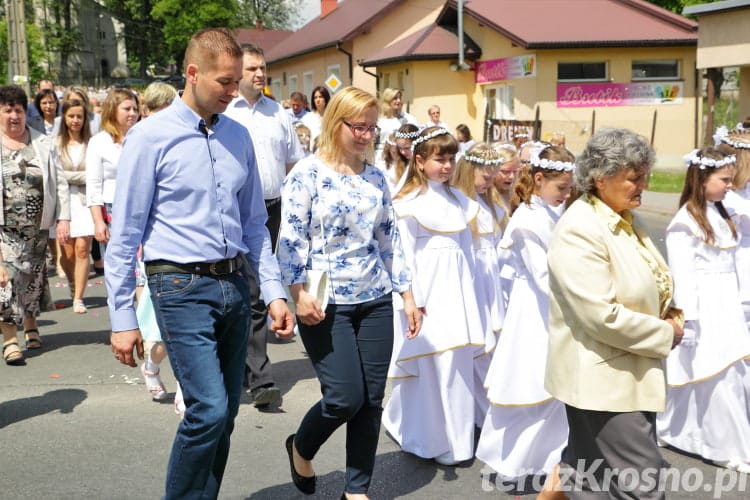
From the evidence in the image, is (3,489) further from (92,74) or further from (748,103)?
(92,74)

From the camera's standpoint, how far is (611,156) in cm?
373

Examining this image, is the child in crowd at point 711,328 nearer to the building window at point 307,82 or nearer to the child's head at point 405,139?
the child's head at point 405,139

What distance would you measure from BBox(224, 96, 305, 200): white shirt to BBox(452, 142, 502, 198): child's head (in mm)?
1353

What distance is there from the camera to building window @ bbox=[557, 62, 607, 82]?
30375mm

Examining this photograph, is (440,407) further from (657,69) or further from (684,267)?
(657,69)

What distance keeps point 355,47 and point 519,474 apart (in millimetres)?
38941

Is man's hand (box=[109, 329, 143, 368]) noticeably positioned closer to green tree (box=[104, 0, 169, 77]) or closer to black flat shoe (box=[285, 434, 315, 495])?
black flat shoe (box=[285, 434, 315, 495])

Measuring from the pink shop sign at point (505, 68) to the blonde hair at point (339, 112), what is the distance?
2643cm

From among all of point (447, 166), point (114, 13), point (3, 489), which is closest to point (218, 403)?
point (3, 489)

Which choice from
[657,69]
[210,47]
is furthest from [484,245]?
[657,69]

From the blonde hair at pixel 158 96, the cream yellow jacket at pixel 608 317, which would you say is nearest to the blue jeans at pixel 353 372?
the cream yellow jacket at pixel 608 317

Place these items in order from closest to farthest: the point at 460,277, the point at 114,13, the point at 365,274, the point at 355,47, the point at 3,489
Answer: the point at 365,274 < the point at 3,489 < the point at 460,277 < the point at 355,47 < the point at 114,13

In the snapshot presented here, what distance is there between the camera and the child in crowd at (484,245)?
6.10m

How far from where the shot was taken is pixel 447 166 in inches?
221
